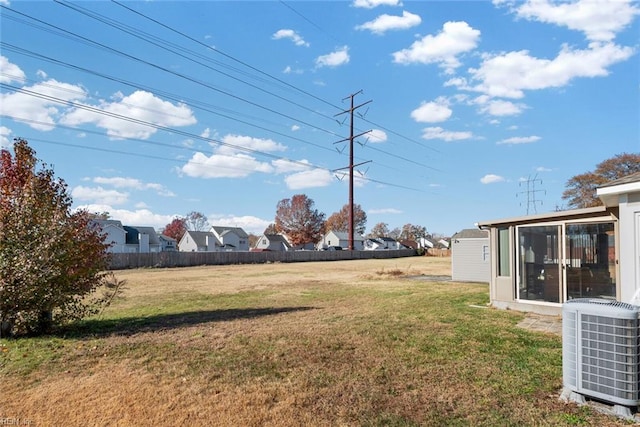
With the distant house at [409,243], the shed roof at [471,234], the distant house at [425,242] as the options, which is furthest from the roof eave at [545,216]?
the distant house at [425,242]

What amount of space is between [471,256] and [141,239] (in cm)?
4698

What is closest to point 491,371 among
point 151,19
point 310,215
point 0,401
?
point 0,401

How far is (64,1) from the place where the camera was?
12.8m

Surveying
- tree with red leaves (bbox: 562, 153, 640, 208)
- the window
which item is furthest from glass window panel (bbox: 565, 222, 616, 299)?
tree with red leaves (bbox: 562, 153, 640, 208)

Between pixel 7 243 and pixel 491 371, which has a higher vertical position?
pixel 7 243

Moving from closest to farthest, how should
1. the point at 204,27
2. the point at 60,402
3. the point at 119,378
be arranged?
the point at 60,402 < the point at 119,378 < the point at 204,27

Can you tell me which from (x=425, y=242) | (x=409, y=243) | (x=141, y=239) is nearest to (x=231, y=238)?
(x=141, y=239)

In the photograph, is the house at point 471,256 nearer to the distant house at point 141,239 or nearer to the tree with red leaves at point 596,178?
the tree with red leaves at point 596,178

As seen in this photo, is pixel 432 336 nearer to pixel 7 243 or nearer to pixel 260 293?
pixel 7 243

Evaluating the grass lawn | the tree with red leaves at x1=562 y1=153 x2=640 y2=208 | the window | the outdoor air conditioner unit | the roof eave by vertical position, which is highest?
the tree with red leaves at x1=562 y1=153 x2=640 y2=208

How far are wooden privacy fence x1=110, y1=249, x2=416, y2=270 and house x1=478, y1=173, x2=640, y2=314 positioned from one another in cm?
2020

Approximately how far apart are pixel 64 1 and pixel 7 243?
389 inches

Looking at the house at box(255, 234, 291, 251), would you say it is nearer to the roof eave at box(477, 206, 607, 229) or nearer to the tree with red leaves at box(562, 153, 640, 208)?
the tree with red leaves at box(562, 153, 640, 208)

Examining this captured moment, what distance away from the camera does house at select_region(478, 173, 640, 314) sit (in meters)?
8.28
